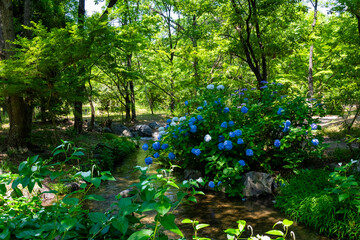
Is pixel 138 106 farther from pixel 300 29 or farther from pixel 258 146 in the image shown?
pixel 258 146

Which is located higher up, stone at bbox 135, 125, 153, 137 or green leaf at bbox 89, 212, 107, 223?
green leaf at bbox 89, 212, 107, 223

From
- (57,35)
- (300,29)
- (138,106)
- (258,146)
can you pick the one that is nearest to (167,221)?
(258,146)

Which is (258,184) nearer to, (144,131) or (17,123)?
(17,123)

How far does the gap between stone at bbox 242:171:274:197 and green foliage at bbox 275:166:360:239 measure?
27 centimetres

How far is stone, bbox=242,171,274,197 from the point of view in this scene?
14.4 feet

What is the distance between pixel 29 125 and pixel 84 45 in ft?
8.85

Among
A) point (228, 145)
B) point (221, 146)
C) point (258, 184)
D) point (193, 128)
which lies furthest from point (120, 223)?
point (258, 184)

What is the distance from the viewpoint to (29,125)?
668 cm

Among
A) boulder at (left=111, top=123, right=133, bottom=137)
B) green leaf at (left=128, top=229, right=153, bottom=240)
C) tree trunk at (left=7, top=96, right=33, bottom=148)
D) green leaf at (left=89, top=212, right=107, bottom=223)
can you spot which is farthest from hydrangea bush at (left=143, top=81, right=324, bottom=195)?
boulder at (left=111, top=123, right=133, bottom=137)

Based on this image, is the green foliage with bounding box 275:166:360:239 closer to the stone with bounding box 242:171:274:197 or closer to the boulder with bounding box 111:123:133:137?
the stone with bounding box 242:171:274:197

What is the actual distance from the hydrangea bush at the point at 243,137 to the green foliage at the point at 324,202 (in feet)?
1.81

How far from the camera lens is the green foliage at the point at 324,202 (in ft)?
9.45

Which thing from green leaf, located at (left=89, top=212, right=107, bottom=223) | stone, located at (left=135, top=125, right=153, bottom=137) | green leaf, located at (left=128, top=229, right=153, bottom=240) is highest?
green leaf, located at (left=128, top=229, right=153, bottom=240)

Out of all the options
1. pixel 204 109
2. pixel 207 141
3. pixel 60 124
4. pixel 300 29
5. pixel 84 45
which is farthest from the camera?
pixel 60 124
